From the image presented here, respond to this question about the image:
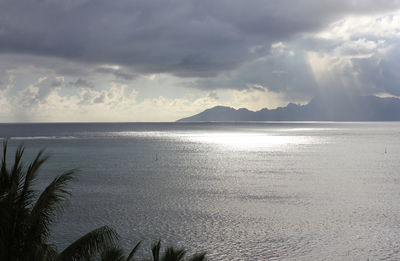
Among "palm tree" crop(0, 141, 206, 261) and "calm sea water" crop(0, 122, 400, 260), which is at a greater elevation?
"palm tree" crop(0, 141, 206, 261)

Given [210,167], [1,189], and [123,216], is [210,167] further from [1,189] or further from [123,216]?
[1,189]

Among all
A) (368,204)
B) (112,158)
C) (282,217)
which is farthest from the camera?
(112,158)

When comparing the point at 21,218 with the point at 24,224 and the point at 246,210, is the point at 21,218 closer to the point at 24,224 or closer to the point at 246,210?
the point at 24,224

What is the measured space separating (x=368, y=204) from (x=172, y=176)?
40.5 meters

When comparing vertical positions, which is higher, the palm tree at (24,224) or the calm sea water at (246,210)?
the palm tree at (24,224)

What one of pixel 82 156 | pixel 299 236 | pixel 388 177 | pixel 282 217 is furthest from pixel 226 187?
pixel 82 156

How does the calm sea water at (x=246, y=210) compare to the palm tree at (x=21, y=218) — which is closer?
the palm tree at (x=21, y=218)

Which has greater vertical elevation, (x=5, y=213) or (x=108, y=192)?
(x=5, y=213)

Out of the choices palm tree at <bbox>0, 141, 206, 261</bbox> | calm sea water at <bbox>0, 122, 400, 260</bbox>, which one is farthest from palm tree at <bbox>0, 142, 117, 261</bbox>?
calm sea water at <bbox>0, 122, 400, 260</bbox>

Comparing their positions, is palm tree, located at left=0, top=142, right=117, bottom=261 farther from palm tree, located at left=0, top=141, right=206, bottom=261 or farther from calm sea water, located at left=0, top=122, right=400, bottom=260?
calm sea water, located at left=0, top=122, right=400, bottom=260

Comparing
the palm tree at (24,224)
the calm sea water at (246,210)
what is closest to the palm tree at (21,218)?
the palm tree at (24,224)

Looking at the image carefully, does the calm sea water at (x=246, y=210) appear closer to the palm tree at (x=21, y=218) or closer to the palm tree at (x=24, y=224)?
the palm tree at (x=24, y=224)

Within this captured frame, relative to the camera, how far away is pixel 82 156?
116438mm

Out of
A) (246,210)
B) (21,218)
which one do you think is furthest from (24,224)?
(246,210)
